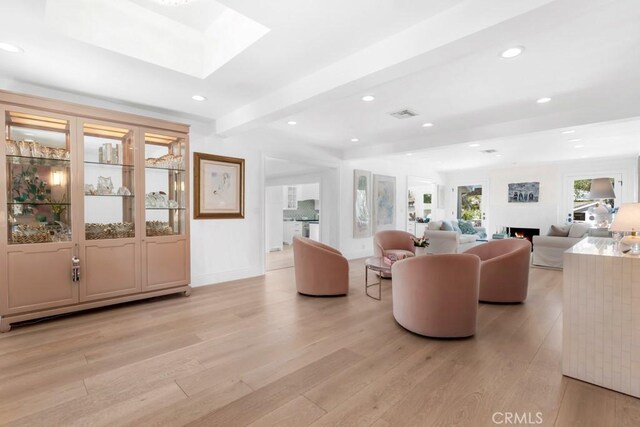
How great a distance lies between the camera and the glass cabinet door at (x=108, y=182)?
3.36m

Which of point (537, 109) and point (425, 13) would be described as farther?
point (537, 109)

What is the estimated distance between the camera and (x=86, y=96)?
3555 mm

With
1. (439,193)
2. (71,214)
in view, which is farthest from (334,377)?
(439,193)

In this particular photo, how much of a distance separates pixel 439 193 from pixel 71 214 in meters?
10.1

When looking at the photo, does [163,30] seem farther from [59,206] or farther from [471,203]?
[471,203]

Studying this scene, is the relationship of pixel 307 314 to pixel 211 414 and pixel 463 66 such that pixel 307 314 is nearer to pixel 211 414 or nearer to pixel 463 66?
pixel 211 414

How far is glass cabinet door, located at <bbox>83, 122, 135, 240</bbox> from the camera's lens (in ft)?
11.0

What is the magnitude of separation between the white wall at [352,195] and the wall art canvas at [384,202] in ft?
0.58

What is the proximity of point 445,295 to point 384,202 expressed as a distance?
5.37 meters

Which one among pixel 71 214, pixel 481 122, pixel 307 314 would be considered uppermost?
pixel 481 122

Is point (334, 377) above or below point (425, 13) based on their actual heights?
below

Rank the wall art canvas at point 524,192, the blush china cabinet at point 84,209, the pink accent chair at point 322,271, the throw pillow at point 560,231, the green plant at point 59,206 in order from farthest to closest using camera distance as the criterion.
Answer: the wall art canvas at point 524,192
the throw pillow at point 560,231
the pink accent chair at point 322,271
the green plant at point 59,206
the blush china cabinet at point 84,209

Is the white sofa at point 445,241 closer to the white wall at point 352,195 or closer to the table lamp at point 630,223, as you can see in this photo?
the white wall at point 352,195
